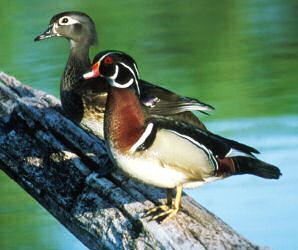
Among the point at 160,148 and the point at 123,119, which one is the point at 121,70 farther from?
the point at 160,148

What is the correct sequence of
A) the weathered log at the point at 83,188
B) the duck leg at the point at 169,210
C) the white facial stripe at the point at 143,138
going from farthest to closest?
the white facial stripe at the point at 143,138 → the duck leg at the point at 169,210 → the weathered log at the point at 83,188

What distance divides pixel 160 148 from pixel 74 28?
195cm

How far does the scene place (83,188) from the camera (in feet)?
14.5

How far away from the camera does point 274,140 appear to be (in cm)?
596

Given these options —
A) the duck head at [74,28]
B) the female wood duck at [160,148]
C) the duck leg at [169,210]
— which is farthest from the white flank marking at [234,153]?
the duck head at [74,28]

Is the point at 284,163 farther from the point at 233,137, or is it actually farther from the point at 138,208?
the point at 138,208

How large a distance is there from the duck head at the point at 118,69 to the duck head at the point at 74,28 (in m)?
1.65

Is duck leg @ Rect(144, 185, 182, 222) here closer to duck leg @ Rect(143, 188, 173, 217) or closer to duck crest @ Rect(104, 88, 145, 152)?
duck leg @ Rect(143, 188, 173, 217)

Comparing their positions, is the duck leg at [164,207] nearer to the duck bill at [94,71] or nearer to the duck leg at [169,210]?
the duck leg at [169,210]

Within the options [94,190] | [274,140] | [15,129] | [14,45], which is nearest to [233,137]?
[274,140]

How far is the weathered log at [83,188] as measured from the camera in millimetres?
3920

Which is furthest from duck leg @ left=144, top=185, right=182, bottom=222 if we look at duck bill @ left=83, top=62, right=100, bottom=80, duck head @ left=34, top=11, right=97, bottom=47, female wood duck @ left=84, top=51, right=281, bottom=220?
duck head @ left=34, top=11, right=97, bottom=47

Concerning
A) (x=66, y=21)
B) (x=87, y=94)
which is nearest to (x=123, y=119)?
(x=87, y=94)

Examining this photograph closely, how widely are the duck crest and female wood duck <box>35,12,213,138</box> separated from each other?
0.56m
